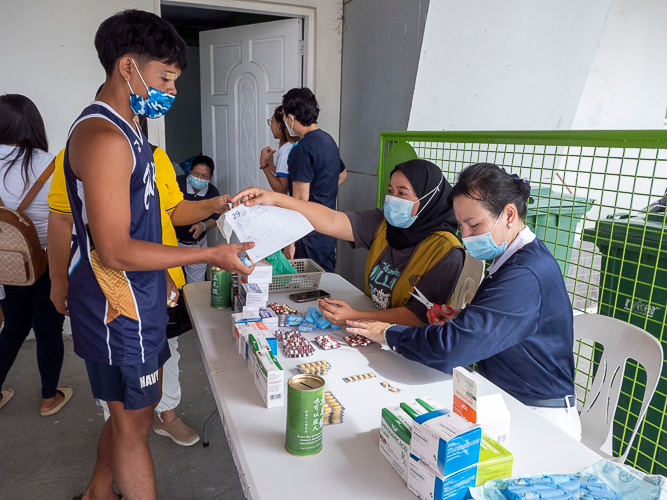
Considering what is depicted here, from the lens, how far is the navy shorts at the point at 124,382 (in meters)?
1.43

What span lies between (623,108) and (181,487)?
197 inches

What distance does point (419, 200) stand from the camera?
1965 mm

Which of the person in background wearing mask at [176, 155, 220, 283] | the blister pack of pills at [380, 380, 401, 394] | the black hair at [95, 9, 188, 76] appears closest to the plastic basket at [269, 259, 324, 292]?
the blister pack of pills at [380, 380, 401, 394]

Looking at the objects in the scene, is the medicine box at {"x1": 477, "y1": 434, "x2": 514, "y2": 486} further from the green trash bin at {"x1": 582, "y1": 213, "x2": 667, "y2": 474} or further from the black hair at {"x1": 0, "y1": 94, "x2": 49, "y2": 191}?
the black hair at {"x1": 0, "y1": 94, "x2": 49, "y2": 191}

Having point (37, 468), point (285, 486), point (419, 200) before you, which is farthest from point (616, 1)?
point (37, 468)

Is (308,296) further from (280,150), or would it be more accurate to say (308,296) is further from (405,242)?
(280,150)

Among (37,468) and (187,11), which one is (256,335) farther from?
(187,11)

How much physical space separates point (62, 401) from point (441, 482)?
8.33 ft

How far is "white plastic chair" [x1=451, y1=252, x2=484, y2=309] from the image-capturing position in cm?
192

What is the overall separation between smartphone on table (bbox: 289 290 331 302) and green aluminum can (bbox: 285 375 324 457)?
3.20 feet

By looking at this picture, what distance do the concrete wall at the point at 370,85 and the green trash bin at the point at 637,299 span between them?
160 cm

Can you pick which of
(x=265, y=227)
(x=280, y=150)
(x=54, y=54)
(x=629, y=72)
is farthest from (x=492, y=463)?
(x=629, y=72)

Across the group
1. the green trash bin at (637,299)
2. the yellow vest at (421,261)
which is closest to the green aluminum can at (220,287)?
the yellow vest at (421,261)

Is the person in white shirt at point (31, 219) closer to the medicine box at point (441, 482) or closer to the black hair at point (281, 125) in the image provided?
the black hair at point (281, 125)
